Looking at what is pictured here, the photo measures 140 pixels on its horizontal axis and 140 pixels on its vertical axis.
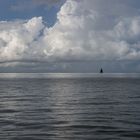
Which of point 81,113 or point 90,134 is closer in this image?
point 90,134

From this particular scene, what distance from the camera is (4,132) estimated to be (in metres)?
36.5

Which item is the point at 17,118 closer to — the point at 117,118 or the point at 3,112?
the point at 3,112

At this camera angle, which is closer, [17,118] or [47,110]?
[17,118]

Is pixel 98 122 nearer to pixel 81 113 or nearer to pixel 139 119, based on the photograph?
pixel 139 119

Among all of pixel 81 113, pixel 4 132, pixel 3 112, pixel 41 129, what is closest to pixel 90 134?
pixel 41 129

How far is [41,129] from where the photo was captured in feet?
126

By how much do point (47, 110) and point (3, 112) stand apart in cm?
661

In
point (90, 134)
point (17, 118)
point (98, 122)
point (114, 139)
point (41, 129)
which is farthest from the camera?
point (17, 118)

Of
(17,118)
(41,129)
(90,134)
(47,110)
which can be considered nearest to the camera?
(90,134)

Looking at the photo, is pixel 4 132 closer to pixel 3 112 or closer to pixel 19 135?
pixel 19 135

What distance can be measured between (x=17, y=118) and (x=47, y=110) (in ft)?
31.8

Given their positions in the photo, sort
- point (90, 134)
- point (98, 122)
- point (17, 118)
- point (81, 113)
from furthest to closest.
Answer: point (81, 113) → point (17, 118) → point (98, 122) → point (90, 134)

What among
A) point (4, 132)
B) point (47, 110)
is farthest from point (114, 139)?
point (47, 110)

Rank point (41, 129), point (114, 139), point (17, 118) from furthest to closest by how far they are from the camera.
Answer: point (17, 118) → point (41, 129) → point (114, 139)
